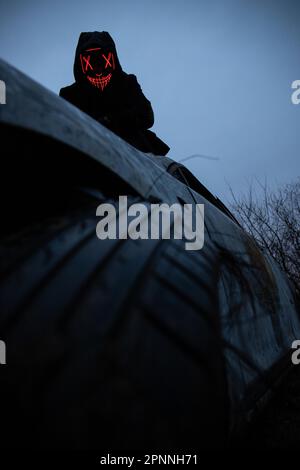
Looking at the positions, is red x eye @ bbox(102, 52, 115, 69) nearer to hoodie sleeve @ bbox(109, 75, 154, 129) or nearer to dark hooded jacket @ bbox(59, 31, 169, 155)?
dark hooded jacket @ bbox(59, 31, 169, 155)

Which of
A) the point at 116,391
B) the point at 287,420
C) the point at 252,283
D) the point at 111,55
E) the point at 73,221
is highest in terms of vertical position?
the point at 111,55

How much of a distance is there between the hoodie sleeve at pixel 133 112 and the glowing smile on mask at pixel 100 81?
35 centimetres

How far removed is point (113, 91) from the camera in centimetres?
434

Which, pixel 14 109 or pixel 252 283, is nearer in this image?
pixel 14 109

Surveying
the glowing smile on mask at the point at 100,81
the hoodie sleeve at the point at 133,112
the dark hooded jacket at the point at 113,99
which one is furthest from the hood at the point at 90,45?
the hoodie sleeve at the point at 133,112

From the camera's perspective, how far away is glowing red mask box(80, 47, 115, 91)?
13.5 feet

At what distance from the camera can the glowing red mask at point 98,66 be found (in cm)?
413

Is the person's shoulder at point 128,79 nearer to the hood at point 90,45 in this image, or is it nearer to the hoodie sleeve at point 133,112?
the hoodie sleeve at point 133,112

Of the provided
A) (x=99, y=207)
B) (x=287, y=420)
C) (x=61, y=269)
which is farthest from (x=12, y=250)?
(x=287, y=420)

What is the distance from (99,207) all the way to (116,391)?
1.38ft

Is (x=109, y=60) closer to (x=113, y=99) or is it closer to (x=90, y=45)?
(x=90, y=45)

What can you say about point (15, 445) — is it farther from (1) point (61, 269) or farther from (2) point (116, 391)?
(1) point (61, 269)
